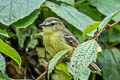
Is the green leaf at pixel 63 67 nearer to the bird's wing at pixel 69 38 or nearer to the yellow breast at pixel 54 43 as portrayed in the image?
the yellow breast at pixel 54 43

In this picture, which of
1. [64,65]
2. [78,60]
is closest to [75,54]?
[78,60]

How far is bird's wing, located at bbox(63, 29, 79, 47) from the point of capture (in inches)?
133

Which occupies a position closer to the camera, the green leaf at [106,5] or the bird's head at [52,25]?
the bird's head at [52,25]

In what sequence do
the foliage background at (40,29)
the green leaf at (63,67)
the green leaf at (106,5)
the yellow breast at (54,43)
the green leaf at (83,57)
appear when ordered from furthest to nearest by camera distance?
1. the green leaf at (106,5)
2. the yellow breast at (54,43)
3. the foliage background at (40,29)
4. the green leaf at (63,67)
5. the green leaf at (83,57)

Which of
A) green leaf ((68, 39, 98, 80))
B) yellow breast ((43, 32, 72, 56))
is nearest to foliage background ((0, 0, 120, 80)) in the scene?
yellow breast ((43, 32, 72, 56))

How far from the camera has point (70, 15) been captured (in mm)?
3398

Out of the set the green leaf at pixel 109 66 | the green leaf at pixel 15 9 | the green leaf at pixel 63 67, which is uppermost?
the green leaf at pixel 15 9

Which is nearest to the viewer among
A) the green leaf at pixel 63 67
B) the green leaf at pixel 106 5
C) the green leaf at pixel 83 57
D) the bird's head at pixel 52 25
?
the green leaf at pixel 83 57

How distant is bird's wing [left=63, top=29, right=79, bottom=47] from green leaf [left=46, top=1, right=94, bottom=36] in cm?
17

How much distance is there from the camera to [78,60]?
1.87m

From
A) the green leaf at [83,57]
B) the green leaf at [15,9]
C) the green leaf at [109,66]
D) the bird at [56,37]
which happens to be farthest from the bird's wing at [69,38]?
the green leaf at [83,57]

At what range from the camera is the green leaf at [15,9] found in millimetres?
2951

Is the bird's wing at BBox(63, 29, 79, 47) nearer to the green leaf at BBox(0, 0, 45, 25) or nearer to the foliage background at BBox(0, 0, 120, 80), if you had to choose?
the foliage background at BBox(0, 0, 120, 80)

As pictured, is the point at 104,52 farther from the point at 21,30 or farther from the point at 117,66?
the point at 21,30
